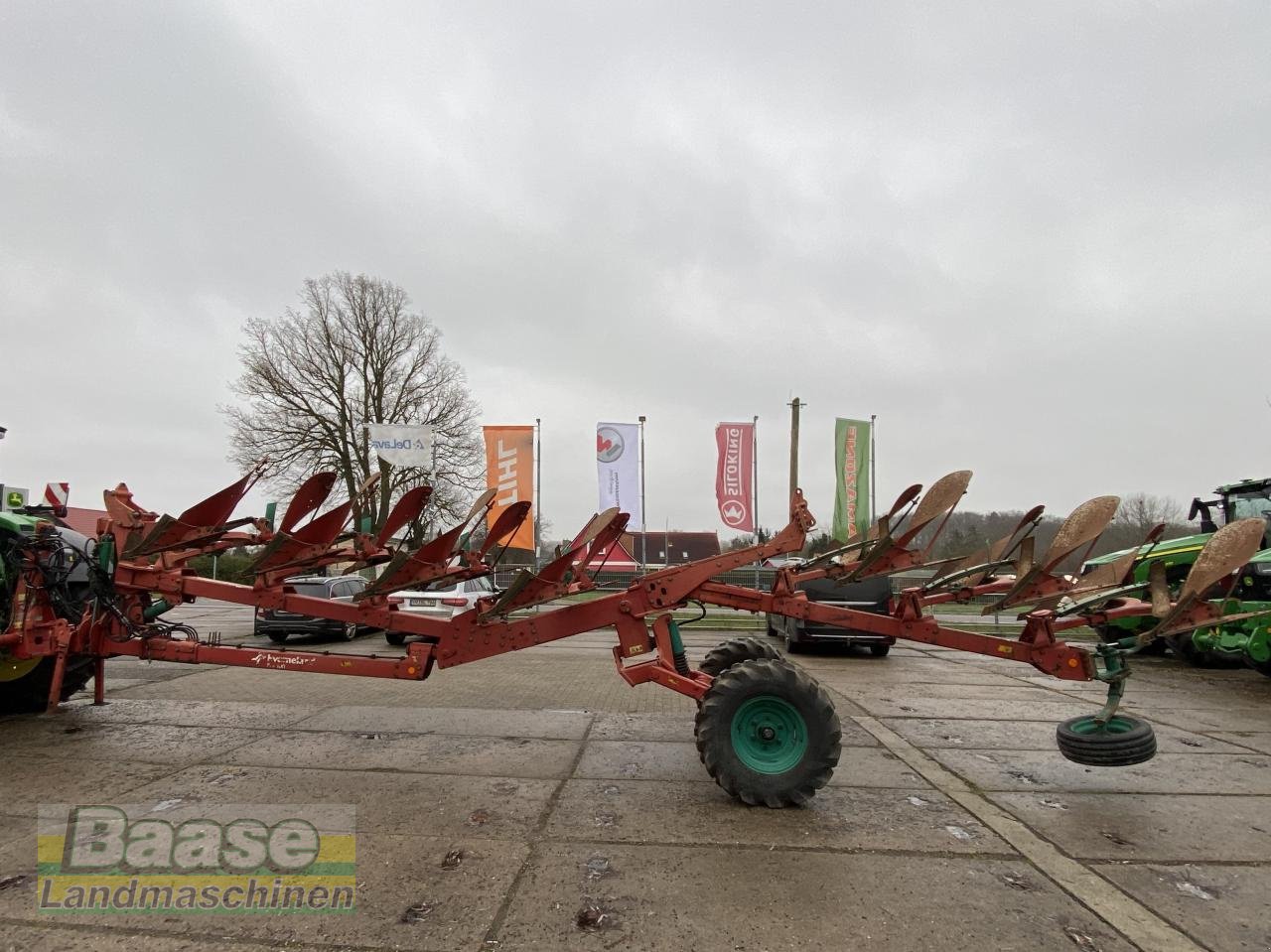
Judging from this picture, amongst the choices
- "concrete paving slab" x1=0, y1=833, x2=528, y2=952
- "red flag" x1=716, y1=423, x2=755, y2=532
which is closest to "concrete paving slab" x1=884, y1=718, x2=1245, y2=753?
"concrete paving slab" x1=0, y1=833, x2=528, y2=952

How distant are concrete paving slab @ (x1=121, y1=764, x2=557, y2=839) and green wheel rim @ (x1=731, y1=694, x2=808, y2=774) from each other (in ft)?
4.59

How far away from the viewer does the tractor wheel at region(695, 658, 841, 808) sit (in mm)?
4582

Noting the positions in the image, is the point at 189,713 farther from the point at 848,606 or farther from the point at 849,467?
the point at 849,467

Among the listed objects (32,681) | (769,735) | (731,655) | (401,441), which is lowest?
(32,681)

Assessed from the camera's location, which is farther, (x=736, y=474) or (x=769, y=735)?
(x=736, y=474)

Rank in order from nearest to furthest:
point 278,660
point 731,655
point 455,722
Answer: point 278,660 < point 731,655 < point 455,722

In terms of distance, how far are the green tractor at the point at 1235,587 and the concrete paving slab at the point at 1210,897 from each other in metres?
5.64

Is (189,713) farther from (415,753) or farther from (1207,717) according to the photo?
(1207,717)

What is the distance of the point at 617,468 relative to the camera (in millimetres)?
22453

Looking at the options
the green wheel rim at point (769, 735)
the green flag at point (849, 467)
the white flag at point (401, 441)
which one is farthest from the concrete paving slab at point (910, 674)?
the white flag at point (401, 441)

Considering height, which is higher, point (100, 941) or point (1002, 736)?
point (100, 941)

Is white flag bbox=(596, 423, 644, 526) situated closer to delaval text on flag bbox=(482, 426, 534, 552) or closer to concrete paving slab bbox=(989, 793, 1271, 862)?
delaval text on flag bbox=(482, 426, 534, 552)

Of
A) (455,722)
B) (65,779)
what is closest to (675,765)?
(455,722)
